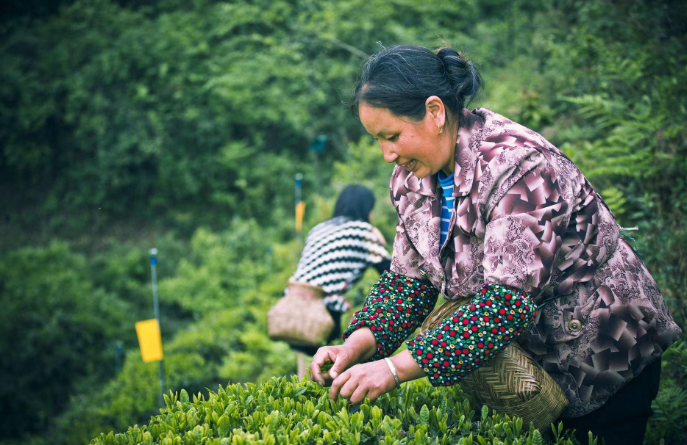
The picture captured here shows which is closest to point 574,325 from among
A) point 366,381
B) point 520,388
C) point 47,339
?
point 520,388

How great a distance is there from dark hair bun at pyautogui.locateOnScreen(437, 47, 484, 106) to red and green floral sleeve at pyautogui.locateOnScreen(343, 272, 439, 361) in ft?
2.20

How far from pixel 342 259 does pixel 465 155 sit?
231 centimetres

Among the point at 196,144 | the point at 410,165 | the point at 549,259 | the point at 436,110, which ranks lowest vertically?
the point at 196,144

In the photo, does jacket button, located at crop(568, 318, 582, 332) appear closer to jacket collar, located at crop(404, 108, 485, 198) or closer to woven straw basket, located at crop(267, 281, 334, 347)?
jacket collar, located at crop(404, 108, 485, 198)

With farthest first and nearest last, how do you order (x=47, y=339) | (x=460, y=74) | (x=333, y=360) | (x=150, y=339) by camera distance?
(x=47, y=339)
(x=150, y=339)
(x=333, y=360)
(x=460, y=74)

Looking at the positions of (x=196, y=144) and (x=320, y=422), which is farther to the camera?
(x=196, y=144)

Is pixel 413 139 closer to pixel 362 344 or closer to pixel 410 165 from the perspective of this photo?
pixel 410 165

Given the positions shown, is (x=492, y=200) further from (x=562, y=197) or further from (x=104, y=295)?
(x=104, y=295)

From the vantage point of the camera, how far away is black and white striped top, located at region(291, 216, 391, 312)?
3.85 m

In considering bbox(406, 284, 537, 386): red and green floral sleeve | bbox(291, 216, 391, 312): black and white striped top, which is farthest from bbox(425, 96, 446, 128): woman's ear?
bbox(291, 216, 391, 312): black and white striped top

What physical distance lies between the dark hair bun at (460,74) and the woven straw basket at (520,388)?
67 centimetres

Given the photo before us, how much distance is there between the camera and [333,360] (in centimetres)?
180

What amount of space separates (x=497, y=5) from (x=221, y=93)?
18.5 ft

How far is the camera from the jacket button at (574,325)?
5.32ft
